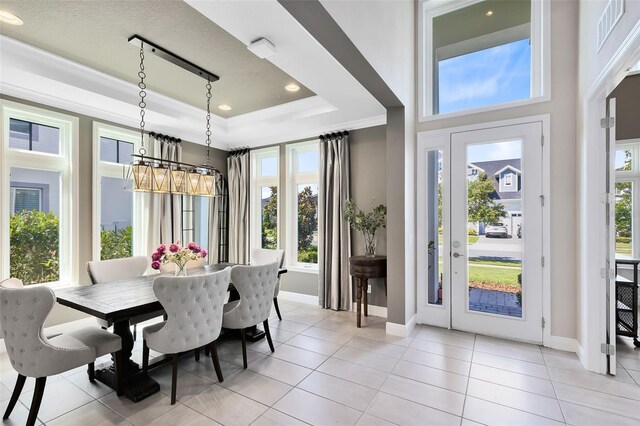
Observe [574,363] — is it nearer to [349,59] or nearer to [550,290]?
[550,290]

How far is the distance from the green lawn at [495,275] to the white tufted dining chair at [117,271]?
3.61 m

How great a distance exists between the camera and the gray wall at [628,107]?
3.72 m

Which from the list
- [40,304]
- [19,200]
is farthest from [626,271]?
[19,200]

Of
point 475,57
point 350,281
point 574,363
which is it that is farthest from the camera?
point 350,281

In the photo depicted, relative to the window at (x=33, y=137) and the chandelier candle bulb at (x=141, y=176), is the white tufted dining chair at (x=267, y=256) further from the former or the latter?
the window at (x=33, y=137)

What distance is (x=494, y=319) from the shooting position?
3.44 metres

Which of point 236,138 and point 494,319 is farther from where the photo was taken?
point 236,138

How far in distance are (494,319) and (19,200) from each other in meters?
5.71

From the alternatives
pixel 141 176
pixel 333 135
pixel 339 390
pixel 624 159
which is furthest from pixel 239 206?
pixel 624 159

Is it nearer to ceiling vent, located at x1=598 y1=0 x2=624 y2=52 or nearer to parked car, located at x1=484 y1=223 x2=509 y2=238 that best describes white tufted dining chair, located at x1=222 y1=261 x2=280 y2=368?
parked car, located at x1=484 y1=223 x2=509 y2=238

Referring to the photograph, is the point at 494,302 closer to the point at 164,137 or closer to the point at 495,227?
the point at 495,227

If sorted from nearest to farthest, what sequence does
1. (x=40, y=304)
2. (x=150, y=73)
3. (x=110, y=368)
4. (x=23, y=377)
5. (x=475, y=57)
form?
(x=40, y=304), (x=23, y=377), (x=110, y=368), (x=150, y=73), (x=475, y=57)

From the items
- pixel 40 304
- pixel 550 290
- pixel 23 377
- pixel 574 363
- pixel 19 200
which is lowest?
pixel 574 363

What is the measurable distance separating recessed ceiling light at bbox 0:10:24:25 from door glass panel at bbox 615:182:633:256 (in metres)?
7.69
